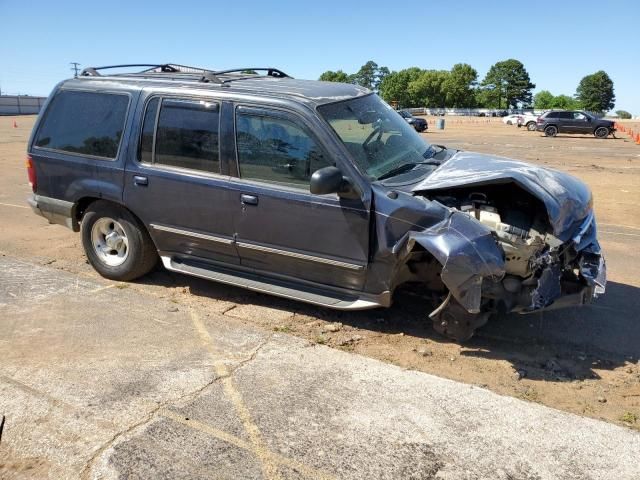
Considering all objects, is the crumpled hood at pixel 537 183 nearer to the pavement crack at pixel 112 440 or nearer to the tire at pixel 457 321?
the tire at pixel 457 321

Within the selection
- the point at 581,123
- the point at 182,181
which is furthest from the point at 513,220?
the point at 581,123

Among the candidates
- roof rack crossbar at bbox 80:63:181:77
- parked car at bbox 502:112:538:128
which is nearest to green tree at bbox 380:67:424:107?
parked car at bbox 502:112:538:128

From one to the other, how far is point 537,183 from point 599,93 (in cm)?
14318

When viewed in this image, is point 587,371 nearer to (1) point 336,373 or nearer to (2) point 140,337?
(1) point 336,373

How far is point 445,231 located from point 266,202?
58.3 inches

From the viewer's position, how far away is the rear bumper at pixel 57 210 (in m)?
5.70

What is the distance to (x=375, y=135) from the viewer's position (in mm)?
Answer: 4836

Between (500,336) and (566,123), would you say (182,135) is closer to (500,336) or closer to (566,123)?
(500,336)

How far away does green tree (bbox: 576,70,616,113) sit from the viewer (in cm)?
12775

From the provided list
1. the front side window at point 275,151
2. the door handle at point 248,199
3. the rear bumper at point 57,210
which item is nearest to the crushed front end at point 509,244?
the front side window at point 275,151

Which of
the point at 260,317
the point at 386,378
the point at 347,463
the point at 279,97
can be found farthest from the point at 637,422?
the point at 279,97

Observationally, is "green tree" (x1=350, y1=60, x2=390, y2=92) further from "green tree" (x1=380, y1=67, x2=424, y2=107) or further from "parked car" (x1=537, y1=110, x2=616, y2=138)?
"parked car" (x1=537, y1=110, x2=616, y2=138)

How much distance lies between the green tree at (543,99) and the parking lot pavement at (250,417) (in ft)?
474

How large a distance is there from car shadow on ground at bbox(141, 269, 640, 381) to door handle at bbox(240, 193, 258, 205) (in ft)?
3.46
